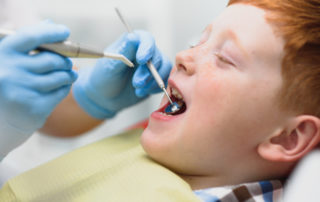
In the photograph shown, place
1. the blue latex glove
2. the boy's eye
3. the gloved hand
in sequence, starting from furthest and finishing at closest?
the blue latex glove, the boy's eye, the gloved hand

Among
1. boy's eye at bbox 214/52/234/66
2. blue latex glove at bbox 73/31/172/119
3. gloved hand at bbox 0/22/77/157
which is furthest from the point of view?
blue latex glove at bbox 73/31/172/119

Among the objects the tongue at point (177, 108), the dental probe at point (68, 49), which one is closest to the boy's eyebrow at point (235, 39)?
the tongue at point (177, 108)

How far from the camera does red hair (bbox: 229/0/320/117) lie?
852mm

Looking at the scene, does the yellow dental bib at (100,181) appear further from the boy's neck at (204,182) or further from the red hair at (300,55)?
the red hair at (300,55)

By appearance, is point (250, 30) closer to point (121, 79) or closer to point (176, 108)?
point (176, 108)

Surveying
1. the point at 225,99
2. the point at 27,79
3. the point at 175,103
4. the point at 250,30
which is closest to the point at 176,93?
the point at 175,103

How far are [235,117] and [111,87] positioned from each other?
497 mm

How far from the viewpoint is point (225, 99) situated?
2.92ft

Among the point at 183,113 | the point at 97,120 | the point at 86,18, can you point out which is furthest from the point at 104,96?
the point at 86,18

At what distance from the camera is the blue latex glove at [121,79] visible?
1.09 meters

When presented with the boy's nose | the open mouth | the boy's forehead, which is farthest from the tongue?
the boy's forehead

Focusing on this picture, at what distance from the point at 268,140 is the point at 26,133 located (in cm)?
62

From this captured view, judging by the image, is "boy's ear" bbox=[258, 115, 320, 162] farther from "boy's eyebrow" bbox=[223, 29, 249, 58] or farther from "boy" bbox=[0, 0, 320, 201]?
"boy's eyebrow" bbox=[223, 29, 249, 58]

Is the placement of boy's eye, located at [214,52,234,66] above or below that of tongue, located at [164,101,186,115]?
above
